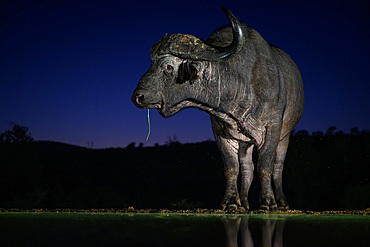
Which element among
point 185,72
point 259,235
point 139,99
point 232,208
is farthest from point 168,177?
point 259,235

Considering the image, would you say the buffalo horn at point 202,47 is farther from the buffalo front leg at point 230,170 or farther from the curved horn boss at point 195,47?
the buffalo front leg at point 230,170

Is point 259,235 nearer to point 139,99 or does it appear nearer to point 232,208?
point 139,99

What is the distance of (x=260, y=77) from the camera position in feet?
20.4

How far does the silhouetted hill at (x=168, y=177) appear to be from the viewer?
70.3 feet

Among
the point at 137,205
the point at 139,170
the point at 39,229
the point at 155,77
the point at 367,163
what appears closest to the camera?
the point at 39,229

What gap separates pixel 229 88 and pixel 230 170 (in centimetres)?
132

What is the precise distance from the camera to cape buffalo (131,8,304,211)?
5.85 meters

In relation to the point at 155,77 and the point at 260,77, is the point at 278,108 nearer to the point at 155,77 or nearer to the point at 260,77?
the point at 260,77

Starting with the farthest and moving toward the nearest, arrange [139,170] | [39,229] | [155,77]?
1. [139,170]
2. [155,77]
3. [39,229]

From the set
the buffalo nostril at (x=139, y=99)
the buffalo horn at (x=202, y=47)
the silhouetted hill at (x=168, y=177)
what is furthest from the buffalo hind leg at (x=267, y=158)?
the silhouetted hill at (x=168, y=177)

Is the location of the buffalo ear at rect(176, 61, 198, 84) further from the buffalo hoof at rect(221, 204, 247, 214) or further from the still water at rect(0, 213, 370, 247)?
the still water at rect(0, 213, 370, 247)

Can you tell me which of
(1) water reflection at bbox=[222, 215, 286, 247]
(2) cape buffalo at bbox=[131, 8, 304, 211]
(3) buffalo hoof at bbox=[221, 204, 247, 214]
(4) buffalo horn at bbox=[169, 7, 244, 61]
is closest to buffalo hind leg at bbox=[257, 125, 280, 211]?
(2) cape buffalo at bbox=[131, 8, 304, 211]

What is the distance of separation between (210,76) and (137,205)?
20.6m

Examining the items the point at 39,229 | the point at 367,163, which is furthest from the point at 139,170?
the point at 39,229
